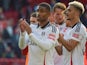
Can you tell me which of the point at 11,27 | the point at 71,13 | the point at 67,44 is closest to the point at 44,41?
the point at 67,44

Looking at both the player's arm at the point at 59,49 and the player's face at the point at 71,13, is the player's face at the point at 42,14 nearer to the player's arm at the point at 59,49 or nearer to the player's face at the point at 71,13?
the player's face at the point at 71,13

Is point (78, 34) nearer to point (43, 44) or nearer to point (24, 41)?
point (43, 44)

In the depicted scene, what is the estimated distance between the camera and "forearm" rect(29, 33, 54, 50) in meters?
8.31

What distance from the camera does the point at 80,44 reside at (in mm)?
8602

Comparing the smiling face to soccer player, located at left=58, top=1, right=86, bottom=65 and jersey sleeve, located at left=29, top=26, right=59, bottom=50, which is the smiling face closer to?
soccer player, located at left=58, top=1, right=86, bottom=65

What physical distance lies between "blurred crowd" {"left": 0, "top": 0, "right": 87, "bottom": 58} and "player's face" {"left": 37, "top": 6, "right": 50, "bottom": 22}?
7.26m

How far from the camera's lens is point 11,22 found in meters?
19.9

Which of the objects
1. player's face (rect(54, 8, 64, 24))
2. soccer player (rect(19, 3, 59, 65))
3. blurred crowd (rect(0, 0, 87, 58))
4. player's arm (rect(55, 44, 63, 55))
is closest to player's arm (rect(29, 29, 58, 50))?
soccer player (rect(19, 3, 59, 65))

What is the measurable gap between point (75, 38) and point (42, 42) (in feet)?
1.76

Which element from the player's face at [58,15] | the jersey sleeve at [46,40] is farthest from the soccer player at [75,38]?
the player's face at [58,15]

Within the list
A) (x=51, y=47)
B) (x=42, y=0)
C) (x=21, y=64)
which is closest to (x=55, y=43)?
(x=51, y=47)

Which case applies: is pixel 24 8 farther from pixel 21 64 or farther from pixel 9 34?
pixel 21 64

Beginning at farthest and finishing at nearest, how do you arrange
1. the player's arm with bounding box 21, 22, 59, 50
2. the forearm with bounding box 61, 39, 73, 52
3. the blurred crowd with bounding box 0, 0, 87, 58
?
the blurred crowd with bounding box 0, 0, 87, 58
the forearm with bounding box 61, 39, 73, 52
the player's arm with bounding box 21, 22, 59, 50

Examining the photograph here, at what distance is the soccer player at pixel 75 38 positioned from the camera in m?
8.55
